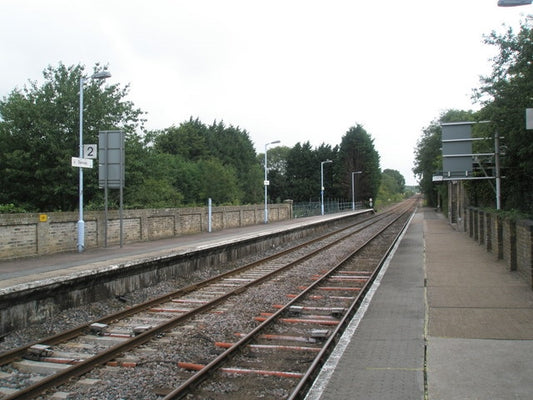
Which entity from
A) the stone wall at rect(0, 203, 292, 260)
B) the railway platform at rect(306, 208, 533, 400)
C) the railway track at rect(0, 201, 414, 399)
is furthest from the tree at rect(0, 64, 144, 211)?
the railway platform at rect(306, 208, 533, 400)

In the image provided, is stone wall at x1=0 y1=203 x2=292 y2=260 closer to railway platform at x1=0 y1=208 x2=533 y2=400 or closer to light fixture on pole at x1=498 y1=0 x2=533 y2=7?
railway platform at x1=0 y1=208 x2=533 y2=400

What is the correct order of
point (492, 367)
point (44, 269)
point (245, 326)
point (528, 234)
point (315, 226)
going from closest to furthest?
point (492, 367) < point (245, 326) < point (528, 234) < point (44, 269) < point (315, 226)

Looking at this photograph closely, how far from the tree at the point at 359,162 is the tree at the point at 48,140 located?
65843mm

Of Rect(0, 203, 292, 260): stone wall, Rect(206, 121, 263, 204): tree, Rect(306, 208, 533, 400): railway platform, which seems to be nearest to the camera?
Rect(306, 208, 533, 400): railway platform

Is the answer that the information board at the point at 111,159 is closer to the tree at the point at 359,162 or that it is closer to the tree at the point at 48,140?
the tree at the point at 48,140

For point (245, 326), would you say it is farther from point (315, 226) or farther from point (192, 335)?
point (315, 226)

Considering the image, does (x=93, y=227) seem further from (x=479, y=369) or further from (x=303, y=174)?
(x=303, y=174)

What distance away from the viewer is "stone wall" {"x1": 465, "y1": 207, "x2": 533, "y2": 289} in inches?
399

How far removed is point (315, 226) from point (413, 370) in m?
28.2

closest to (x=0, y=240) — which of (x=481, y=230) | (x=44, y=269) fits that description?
(x=44, y=269)

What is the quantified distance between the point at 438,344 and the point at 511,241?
723 cm

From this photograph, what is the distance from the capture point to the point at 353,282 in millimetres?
12430

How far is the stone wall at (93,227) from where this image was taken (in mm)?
13477

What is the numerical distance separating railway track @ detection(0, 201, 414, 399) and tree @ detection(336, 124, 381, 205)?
2939 inches
